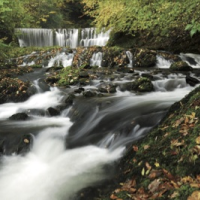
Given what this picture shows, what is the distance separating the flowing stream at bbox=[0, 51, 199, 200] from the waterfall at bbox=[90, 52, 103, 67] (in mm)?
6260

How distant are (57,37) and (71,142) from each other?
63.6ft

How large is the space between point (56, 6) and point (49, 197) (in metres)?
29.7

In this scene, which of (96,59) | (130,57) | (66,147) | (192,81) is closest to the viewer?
(66,147)

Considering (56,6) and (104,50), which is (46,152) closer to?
(104,50)

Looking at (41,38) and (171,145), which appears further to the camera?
(41,38)

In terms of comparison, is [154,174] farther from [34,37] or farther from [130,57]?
[34,37]

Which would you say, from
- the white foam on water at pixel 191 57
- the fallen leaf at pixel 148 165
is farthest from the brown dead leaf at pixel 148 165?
the white foam on water at pixel 191 57

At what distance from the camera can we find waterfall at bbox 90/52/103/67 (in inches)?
542

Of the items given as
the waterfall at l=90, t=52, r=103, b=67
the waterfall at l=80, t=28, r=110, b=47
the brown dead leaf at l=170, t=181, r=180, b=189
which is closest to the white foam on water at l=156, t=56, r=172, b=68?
the waterfall at l=90, t=52, r=103, b=67

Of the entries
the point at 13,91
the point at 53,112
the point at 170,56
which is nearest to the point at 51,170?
the point at 53,112

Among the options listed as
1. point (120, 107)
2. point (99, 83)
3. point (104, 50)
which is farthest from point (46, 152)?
point (104, 50)

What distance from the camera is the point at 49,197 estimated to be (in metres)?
3.38

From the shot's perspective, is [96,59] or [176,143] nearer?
[176,143]

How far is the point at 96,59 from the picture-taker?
13961 millimetres
